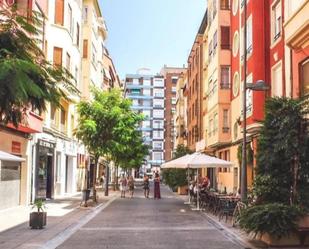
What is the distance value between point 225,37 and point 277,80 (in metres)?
14.1

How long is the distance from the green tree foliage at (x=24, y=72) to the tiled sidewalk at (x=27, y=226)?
22.9 feet

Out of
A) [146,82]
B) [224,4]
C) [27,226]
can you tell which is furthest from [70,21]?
[146,82]

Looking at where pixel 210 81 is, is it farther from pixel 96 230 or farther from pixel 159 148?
pixel 159 148

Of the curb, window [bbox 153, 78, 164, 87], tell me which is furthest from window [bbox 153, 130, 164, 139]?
the curb

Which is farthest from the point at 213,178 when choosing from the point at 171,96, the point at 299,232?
the point at 171,96

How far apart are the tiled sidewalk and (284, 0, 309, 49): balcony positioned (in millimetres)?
9806

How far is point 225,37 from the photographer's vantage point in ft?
128

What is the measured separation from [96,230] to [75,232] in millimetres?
859

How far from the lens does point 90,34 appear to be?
55.2m

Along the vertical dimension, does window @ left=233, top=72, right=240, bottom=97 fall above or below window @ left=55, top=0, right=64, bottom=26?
below

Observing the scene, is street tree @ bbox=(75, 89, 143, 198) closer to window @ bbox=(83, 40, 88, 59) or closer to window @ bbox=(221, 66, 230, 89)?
window @ bbox=(221, 66, 230, 89)

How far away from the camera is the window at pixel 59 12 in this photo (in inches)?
1475

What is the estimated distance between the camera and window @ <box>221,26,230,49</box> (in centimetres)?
3894

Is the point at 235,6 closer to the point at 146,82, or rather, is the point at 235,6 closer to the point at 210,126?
the point at 210,126
